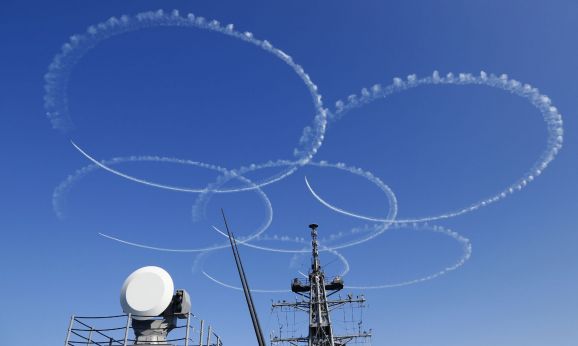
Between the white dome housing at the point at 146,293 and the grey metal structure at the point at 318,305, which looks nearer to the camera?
the white dome housing at the point at 146,293

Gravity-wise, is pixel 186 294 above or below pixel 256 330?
above

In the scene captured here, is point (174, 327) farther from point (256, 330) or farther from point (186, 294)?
point (256, 330)

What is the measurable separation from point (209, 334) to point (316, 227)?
34887 millimetres

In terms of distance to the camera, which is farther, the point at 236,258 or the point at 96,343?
the point at 96,343

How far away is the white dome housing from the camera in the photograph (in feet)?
50.7

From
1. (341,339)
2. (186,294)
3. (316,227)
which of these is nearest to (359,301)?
(341,339)

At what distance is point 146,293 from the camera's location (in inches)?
619

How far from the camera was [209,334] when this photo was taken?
14977 mm

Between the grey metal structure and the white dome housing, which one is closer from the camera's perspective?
the white dome housing

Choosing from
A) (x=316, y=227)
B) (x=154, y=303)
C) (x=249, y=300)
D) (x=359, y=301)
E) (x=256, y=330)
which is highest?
(x=316, y=227)

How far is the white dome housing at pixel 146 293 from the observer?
15461 millimetres

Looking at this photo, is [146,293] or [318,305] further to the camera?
[318,305]

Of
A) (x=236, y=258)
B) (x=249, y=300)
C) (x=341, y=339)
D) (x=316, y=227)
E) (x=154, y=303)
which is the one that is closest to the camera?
(x=249, y=300)

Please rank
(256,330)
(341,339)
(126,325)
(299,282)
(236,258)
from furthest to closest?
1. (299,282)
2. (341,339)
3. (126,325)
4. (236,258)
5. (256,330)
